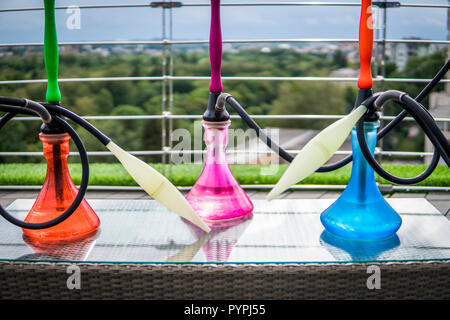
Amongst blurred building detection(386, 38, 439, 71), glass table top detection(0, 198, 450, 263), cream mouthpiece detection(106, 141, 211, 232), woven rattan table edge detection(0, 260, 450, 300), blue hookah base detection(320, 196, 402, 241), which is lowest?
woven rattan table edge detection(0, 260, 450, 300)

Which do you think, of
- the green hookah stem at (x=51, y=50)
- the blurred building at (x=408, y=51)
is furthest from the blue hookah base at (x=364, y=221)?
the blurred building at (x=408, y=51)

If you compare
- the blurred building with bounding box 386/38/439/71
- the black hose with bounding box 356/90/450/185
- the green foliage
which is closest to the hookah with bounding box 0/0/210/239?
the black hose with bounding box 356/90/450/185

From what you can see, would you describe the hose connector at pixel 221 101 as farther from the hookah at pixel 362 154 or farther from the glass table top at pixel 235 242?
the glass table top at pixel 235 242

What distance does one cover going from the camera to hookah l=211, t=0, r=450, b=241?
31.8 inches

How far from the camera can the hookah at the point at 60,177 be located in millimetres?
851

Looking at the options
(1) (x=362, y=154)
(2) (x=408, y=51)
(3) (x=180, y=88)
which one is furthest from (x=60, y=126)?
(3) (x=180, y=88)

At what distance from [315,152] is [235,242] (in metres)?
0.21

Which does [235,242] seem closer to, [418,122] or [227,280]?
[227,280]

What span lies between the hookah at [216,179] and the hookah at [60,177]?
9 cm

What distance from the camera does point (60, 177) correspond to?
3.09 ft

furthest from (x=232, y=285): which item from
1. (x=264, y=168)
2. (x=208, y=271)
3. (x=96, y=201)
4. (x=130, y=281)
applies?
(x=264, y=168)

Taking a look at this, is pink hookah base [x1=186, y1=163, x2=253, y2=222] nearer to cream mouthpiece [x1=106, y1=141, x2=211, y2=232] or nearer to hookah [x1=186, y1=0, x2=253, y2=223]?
hookah [x1=186, y1=0, x2=253, y2=223]

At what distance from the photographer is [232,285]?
2.68ft
